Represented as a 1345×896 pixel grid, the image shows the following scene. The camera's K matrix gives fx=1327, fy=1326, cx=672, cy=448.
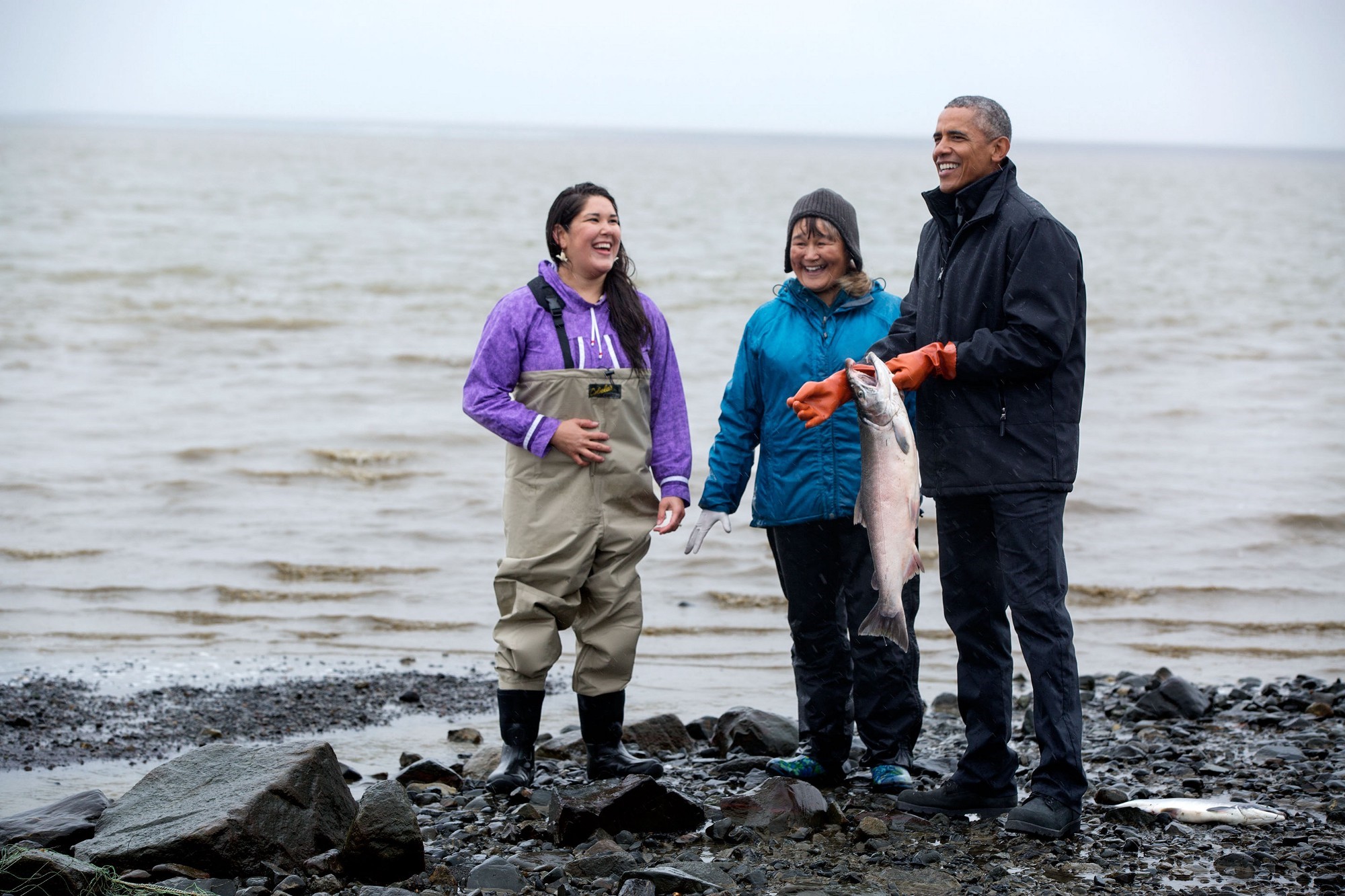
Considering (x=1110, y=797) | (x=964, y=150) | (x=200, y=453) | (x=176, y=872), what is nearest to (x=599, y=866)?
(x=176, y=872)

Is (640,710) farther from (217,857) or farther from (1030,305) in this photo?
(1030,305)

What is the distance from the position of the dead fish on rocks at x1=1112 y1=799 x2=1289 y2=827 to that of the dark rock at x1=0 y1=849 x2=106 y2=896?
11.8 feet

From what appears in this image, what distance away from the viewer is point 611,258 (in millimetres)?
5480

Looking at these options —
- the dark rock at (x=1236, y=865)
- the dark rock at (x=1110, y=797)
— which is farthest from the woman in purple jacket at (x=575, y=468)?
the dark rock at (x=1236, y=865)

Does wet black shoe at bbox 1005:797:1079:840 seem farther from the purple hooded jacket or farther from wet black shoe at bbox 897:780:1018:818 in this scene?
the purple hooded jacket

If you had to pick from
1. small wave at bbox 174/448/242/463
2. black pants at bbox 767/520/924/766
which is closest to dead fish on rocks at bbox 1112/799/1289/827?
black pants at bbox 767/520/924/766

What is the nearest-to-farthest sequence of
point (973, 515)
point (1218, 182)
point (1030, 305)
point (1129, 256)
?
point (1030, 305), point (973, 515), point (1129, 256), point (1218, 182)

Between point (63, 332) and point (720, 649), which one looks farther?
point (63, 332)

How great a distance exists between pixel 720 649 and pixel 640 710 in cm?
145

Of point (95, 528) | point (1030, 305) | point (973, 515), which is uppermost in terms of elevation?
A: point (1030, 305)

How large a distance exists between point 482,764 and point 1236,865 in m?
3.10

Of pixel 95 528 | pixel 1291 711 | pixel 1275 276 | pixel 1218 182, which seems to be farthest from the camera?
pixel 1218 182

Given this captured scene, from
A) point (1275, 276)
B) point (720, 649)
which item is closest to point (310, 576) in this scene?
point (720, 649)

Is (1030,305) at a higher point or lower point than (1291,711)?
higher
